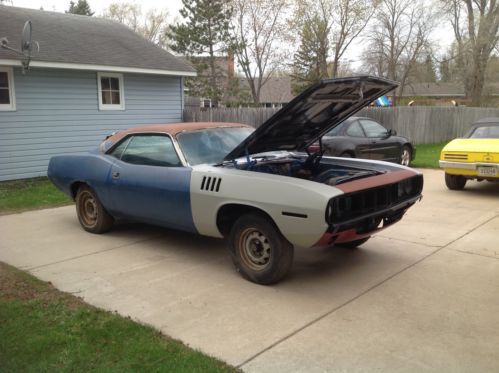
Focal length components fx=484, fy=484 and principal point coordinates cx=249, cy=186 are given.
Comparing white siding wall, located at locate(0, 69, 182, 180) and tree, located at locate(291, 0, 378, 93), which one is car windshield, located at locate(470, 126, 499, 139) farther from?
tree, located at locate(291, 0, 378, 93)

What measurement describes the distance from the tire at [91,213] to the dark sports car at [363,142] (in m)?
5.45

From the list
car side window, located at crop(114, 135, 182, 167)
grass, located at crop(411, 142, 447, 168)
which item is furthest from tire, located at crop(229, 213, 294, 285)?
grass, located at crop(411, 142, 447, 168)

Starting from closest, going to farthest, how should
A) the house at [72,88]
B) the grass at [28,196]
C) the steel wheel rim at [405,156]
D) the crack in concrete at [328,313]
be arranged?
1. the crack in concrete at [328,313]
2. the grass at [28,196]
3. the house at [72,88]
4. the steel wheel rim at [405,156]

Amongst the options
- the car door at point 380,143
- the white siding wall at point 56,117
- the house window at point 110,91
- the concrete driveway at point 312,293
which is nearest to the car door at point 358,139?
the car door at point 380,143

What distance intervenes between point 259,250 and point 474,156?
5.71 metres

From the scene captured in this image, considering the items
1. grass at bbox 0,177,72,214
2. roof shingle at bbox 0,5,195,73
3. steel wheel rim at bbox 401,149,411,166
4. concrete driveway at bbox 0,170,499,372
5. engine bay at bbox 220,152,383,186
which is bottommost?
grass at bbox 0,177,72,214

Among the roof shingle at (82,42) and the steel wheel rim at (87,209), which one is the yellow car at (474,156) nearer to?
the steel wheel rim at (87,209)

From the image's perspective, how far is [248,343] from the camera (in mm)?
3422

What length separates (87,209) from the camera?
6660 millimetres

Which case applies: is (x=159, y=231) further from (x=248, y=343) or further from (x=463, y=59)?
(x=463, y=59)

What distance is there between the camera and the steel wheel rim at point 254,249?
4484 millimetres

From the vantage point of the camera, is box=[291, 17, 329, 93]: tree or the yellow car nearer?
the yellow car

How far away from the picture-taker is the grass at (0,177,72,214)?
8586mm

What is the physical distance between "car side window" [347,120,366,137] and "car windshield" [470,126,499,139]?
2567 millimetres
